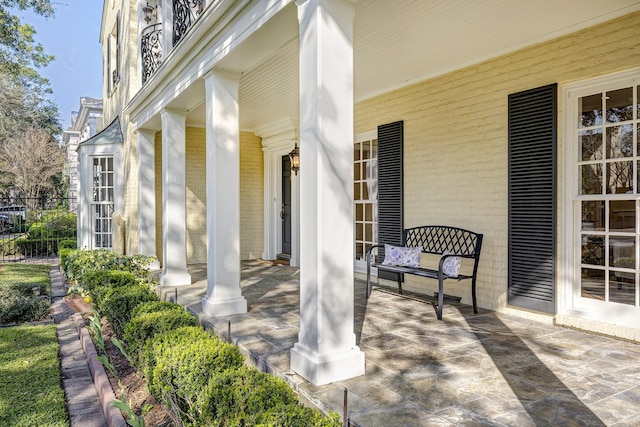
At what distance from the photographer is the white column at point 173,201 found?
5988mm

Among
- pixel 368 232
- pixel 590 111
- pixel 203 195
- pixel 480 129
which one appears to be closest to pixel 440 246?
pixel 480 129

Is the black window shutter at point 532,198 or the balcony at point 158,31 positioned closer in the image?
the black window shutter at point 532,198

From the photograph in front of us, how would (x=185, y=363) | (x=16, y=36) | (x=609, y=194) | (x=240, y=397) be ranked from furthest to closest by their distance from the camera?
(x=16, y=36) < (x=609, y=194) < (x=185, y=363) < (x=240, y=397)

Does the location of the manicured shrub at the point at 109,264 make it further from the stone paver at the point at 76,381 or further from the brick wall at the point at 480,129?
the brick wall at the point at 480,129

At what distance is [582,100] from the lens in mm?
3879

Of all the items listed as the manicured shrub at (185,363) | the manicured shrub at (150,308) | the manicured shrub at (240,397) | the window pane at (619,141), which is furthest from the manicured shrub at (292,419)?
the window pane at (619,141)

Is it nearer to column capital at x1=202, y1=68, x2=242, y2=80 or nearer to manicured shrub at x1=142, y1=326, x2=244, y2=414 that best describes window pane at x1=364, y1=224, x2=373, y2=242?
column capital at x1=202, y1=68, x2=242, y2=80

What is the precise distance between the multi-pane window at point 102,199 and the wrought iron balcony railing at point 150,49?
95.0 inches

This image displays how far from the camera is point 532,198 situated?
4145mm

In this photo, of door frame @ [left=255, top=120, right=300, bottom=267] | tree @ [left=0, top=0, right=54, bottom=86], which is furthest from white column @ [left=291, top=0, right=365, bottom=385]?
tree @ [left=0, top=0, right=54, bottom=86]

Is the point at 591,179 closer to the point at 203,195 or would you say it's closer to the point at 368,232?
the point at 368,232

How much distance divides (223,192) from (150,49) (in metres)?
4.12

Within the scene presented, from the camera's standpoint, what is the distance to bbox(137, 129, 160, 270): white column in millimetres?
7578

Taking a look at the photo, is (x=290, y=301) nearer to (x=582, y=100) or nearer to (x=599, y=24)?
(x=582, y=100)
